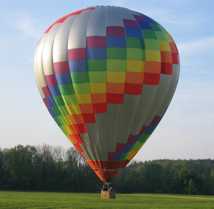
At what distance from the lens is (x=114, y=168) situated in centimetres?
2530

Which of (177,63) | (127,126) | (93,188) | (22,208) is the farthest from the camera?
(93,188)

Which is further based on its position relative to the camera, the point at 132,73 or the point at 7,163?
the point at 7,163

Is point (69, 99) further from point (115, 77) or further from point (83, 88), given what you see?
point (115, 77)

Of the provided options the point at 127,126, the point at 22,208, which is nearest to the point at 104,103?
the point at 127,126

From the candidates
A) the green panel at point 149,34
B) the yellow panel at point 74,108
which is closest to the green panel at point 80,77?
the yellow panel at point 74,108

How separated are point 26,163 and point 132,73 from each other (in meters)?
39.1

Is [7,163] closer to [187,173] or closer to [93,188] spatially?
[93,188]

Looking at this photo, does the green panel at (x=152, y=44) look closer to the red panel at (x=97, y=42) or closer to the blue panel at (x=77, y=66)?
the red panel at (x=97, y=42)

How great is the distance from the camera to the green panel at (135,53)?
25.1m

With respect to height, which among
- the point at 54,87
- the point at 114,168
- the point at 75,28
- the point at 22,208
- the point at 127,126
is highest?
the point at 75,28

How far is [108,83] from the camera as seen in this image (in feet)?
81.7

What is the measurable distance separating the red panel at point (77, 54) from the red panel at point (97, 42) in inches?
14.6

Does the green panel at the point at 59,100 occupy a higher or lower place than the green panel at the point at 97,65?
lower

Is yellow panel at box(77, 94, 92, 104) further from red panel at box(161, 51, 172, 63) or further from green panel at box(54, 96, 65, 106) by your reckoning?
red panel at box(161, 51, 172, 63)
